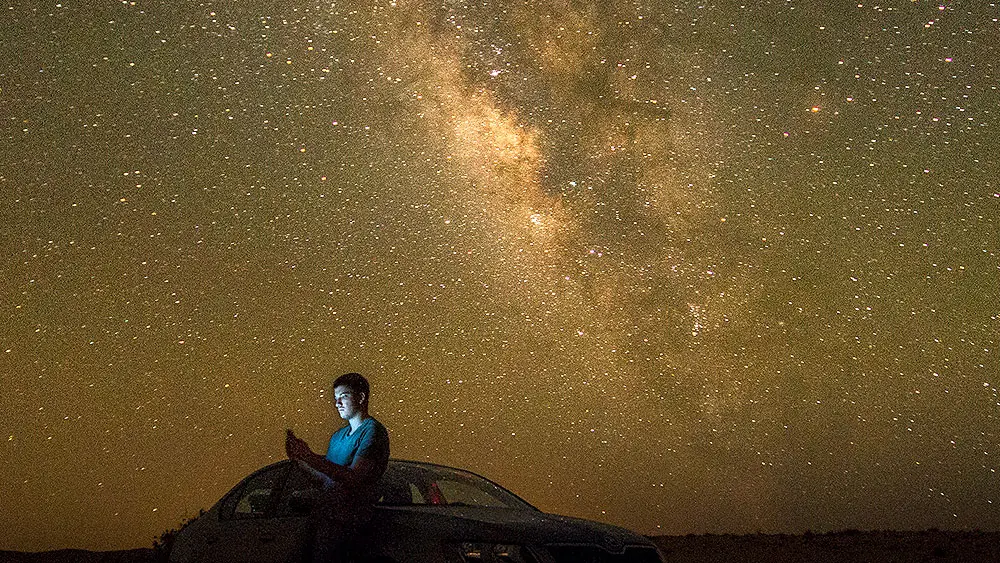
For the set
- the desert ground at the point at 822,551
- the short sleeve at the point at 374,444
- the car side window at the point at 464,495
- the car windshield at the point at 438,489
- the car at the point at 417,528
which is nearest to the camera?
the short sleeve at the point at 374,444

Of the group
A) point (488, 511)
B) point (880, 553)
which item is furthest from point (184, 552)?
point (880, 553)

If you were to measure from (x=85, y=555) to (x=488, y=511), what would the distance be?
20.5 metres

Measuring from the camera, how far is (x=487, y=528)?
4.18m

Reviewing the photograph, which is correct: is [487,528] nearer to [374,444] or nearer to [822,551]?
[374,444]

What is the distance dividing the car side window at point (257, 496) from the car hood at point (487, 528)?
40.7 inches

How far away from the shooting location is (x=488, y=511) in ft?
15.5

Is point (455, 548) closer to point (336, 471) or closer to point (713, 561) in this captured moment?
point (336, 471)

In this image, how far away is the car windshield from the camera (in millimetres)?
4711

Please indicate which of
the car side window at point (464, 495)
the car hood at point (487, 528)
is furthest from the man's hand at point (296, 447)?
the car side window at point (464, 495)

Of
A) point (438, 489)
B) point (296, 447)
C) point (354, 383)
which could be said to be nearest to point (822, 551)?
point (438, 489)

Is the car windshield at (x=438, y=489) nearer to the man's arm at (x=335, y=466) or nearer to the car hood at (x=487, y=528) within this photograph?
the car hood at (x=487, y=528)

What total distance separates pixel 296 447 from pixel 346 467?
11.5 inches

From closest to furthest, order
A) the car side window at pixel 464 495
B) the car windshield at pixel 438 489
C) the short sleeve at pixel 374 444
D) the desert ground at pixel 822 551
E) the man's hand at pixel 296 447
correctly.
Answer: the man's hand at pixel 296 447, the short sleeve at pixel 374 444, the car windshield at pixel 438 489, the car side window at pixel 464 495, the desert ground at pixel 822 551

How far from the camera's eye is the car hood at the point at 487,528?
4125 mm
